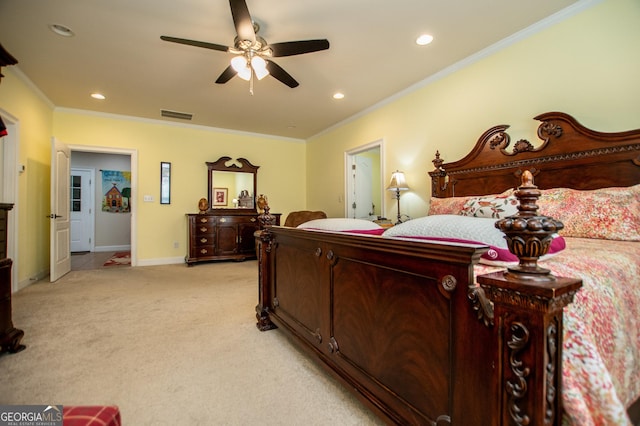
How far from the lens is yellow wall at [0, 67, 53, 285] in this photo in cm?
329

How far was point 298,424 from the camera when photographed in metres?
1.26

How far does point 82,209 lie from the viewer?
6898mm

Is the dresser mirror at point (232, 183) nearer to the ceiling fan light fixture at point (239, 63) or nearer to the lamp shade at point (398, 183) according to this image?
the lamp shade at point (398, 183)

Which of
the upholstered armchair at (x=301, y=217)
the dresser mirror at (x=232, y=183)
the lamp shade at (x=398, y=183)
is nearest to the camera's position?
the lamp shade at (x=398, y=183)

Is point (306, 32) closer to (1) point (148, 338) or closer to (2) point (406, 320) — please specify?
(2) point (406, 320)

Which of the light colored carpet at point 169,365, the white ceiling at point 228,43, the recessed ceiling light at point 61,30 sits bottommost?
the light colored carpet at point 169,365

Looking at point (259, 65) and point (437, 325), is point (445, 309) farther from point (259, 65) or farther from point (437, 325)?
point (259, 65)

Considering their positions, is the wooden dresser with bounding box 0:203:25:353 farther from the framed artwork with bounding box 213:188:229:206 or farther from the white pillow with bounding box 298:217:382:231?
the framed artwork with bounding box 213:188:229:206

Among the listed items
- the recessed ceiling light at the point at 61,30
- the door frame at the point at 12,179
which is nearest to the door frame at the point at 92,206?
the door frame at the point at 12,179

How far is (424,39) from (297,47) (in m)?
1.23

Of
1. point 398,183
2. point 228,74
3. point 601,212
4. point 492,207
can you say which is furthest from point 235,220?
point 601,212

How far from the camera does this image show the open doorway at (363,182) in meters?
4.99

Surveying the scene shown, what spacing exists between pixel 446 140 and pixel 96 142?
5.25 metres

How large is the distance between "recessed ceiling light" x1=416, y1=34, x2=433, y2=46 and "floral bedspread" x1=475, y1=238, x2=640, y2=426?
2.26 m
